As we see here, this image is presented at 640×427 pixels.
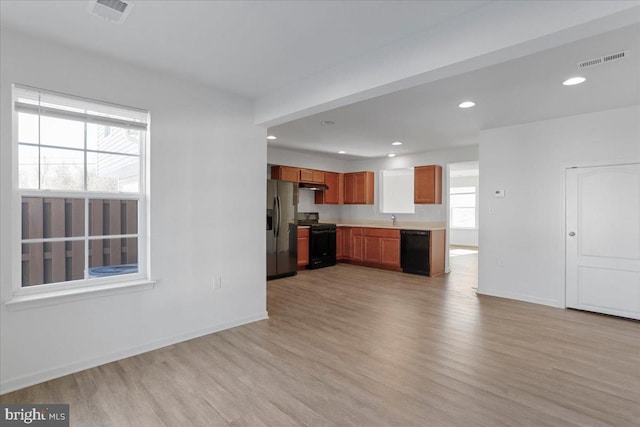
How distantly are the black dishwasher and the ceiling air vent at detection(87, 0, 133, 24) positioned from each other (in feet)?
18.4

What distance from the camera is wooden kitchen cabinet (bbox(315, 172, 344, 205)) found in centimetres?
795

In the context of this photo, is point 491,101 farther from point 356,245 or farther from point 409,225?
point 356,245

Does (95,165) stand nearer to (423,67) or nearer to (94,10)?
(94,10)

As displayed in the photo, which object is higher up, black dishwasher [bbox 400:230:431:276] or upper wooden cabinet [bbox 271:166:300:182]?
upper wooden cabinet [bbox 271:166:300:182]

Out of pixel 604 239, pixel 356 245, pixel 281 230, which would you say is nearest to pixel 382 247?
pixel 356 245

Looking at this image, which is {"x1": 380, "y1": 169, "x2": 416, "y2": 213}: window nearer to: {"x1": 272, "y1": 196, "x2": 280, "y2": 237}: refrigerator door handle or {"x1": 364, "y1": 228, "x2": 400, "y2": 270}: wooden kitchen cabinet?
{"x1": 364, "y1": 228, "x2": 400, "y2": 270}: wooden kitchen cabinet

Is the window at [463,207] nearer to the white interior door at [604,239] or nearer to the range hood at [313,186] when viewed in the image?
the range hood at [313,186]

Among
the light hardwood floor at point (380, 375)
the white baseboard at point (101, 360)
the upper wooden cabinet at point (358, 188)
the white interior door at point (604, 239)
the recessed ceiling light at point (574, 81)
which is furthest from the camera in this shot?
the upper wooden cabinet at point (358, 188)

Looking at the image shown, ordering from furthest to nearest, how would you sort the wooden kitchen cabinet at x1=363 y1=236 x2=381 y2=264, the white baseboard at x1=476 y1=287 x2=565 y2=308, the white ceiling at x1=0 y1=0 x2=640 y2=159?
the wooden kitchen cabinet at x1=363 y1=236 x2=381 y2=264 < the white baseboard at x1=476 y1=287 x2=565 y2=308 < the white ceiling at x1=0 y1=0 x2=640 y2=159

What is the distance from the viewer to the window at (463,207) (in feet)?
36.8

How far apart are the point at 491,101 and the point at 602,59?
112cm

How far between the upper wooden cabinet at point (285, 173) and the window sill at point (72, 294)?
159 inches

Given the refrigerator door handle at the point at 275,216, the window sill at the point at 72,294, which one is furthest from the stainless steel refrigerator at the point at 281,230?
the window sill at the point at 72,294

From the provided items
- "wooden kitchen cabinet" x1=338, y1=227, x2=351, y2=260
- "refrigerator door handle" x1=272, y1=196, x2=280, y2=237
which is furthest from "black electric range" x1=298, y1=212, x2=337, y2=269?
"refrigerator door handle" x1=272, y1=196, x2=280, y2=237
